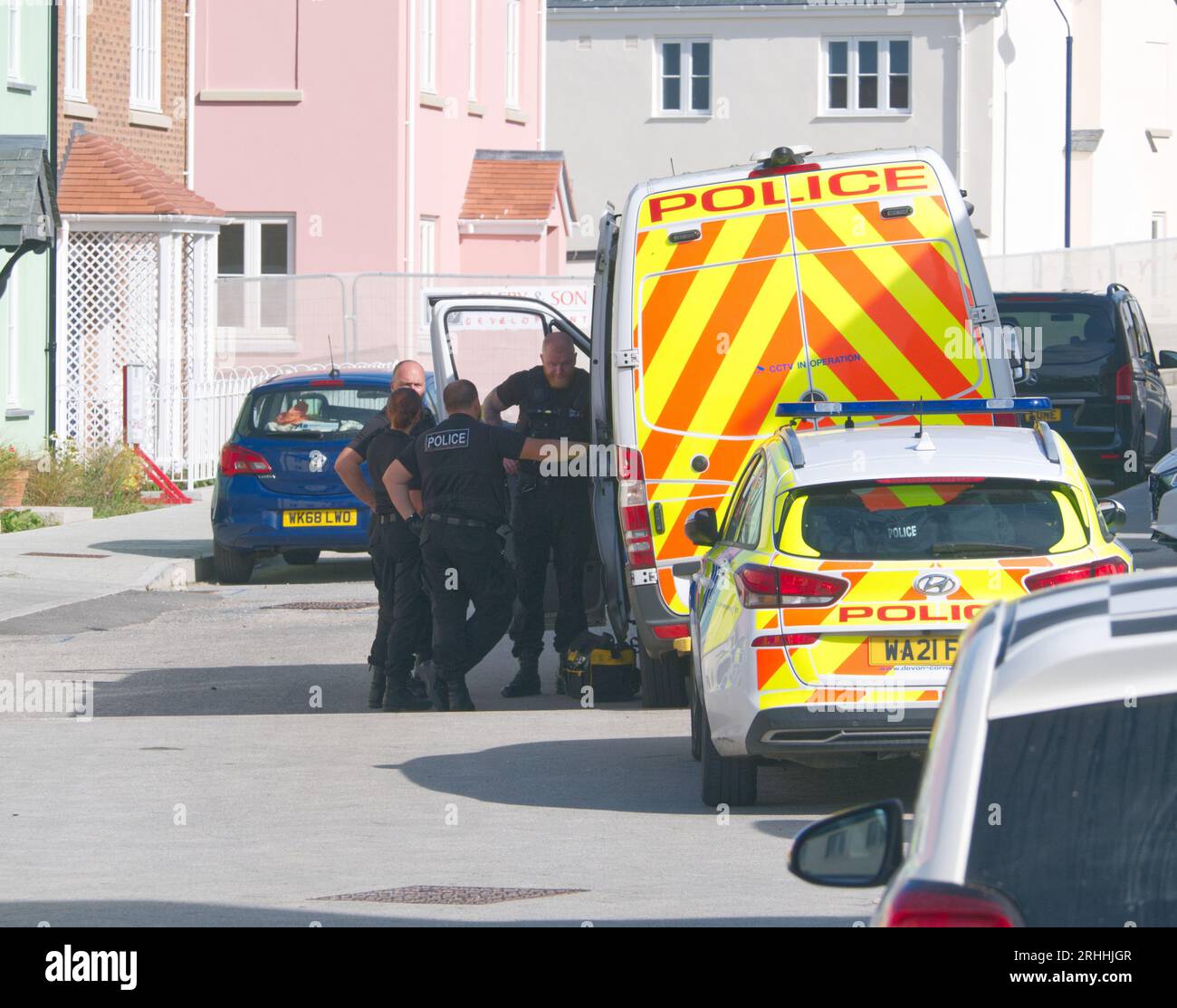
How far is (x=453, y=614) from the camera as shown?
38.8ft

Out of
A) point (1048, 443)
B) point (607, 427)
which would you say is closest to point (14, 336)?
point (607, 427)

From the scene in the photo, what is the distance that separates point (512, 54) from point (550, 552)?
27298 mm

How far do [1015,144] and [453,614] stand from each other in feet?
129

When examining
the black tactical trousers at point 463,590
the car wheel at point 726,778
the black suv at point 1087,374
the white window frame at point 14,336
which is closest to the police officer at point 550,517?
the black tactical trousers at point 463,590

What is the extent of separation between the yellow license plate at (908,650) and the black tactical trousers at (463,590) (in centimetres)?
386

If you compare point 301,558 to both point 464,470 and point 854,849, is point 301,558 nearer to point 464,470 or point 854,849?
point 464,470

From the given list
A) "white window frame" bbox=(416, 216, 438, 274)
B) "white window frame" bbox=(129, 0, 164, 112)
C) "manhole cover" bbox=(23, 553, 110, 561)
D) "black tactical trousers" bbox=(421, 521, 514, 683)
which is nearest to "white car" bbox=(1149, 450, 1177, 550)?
"black tactical trousers" bbox=(421, 521, 514, 683)

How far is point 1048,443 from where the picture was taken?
29.5ft

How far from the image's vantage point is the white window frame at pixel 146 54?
28788 mm

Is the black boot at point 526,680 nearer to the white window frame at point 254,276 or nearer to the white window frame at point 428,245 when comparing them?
the white window frame at point 254,276

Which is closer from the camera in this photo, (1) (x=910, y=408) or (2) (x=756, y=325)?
(1) (x=910, y=408)

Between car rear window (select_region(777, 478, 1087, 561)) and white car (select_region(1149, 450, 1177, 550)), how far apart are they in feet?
15.7
